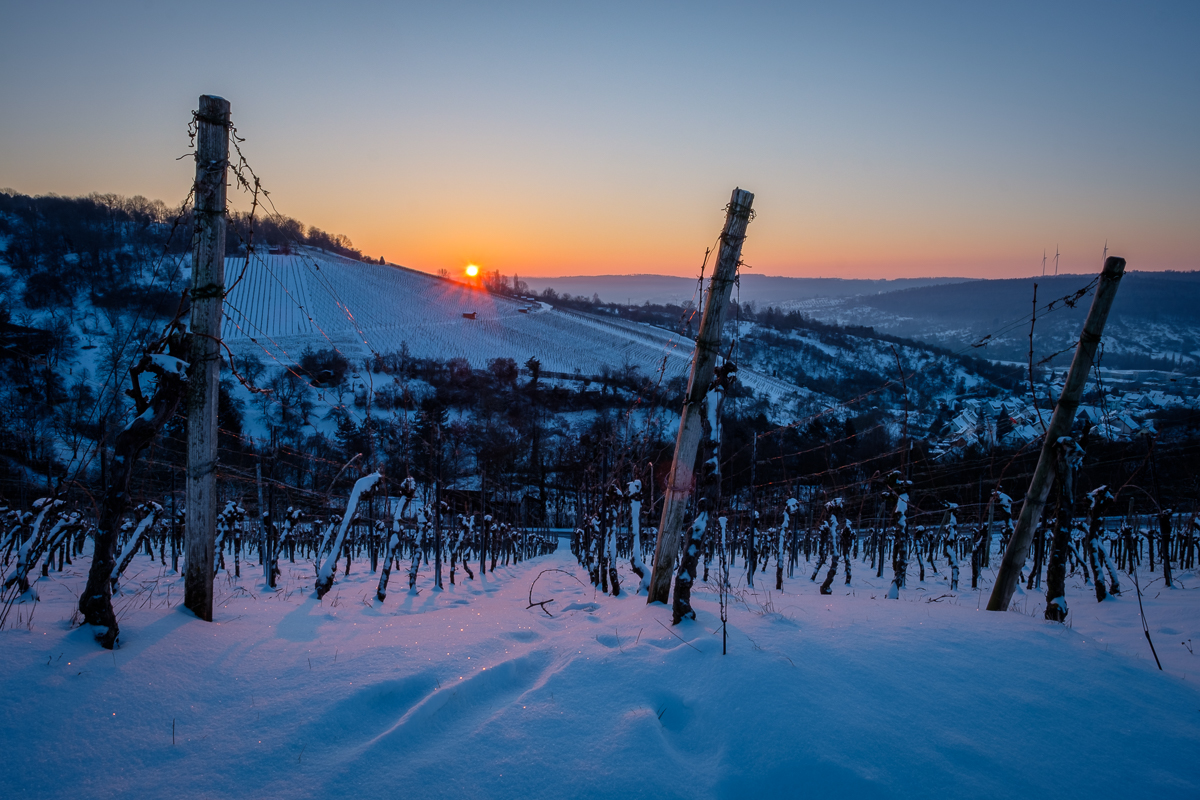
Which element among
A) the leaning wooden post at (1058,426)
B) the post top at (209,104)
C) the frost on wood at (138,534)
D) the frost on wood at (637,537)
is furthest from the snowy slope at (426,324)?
the post top at (209,104)

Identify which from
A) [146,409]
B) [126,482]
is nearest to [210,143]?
[146,409]

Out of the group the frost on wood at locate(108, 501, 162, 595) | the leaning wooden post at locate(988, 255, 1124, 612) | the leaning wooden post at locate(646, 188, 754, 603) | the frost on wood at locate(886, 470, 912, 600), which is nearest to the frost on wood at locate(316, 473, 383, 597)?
the frost on wood at locate(108, 501, 162, 595)

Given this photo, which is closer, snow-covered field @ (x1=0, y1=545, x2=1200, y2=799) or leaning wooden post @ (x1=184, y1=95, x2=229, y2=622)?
snow-covered field @ (x1=0, y1=545, x2=1200, y2=799)

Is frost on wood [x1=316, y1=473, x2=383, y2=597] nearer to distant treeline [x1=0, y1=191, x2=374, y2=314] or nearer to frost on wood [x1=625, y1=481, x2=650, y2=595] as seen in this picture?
frost on wood [x1=625, y1=481, x2=650, y2=595]

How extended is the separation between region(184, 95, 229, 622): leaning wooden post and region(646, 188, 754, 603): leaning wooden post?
4742 mm

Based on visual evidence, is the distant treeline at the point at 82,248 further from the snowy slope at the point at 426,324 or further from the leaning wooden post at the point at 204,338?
the leaning wooden post at the point at 204,338

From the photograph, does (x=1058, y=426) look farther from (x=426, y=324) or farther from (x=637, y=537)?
(x=426, y=324)

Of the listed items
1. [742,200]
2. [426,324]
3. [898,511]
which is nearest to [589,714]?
[742,200]

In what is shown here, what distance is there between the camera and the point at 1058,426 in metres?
6.76

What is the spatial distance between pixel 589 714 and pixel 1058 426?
681 cm

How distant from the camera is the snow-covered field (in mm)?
2955

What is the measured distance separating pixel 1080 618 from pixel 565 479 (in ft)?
169

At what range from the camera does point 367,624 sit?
628 cm

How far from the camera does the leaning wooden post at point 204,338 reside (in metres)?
5.43
